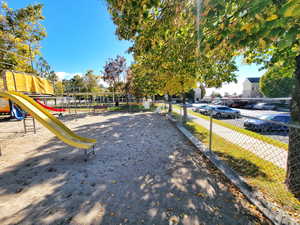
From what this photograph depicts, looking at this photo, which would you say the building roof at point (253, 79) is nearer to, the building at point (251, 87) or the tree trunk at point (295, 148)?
the building at point (251, 87)

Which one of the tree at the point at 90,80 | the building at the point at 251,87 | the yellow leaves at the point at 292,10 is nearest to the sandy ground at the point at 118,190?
the yellow leaves at the point at 292,10

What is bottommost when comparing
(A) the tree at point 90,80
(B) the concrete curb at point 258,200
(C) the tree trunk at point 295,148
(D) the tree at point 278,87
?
(B) the concrete curb at point 258,200

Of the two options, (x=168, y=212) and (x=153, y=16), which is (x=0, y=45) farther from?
(x=168, y=212)

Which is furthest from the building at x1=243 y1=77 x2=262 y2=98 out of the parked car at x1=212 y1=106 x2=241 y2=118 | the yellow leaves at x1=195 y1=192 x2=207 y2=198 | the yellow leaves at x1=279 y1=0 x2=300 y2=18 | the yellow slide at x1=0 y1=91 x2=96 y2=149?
the yellow slide at x1=0 y1=91 x2=96 y2=149

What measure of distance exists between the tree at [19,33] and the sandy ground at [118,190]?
12.7 metres

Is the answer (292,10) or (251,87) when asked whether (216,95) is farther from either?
(292,10)

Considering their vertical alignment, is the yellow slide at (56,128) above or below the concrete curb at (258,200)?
above

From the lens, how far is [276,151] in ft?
15.9

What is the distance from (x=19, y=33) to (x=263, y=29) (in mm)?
21075

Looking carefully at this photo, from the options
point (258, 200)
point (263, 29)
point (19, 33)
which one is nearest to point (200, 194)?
point (258, 200)

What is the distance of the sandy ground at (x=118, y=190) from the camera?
2094 millimetres

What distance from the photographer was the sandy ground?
82.4 inches

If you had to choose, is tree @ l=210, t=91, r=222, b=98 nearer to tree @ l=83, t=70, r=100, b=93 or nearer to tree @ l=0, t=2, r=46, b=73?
tree @ l=83, t=70, r=100, b=93

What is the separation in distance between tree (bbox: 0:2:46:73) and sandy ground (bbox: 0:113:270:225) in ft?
41.5
